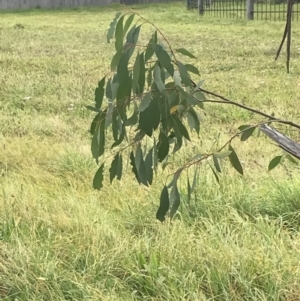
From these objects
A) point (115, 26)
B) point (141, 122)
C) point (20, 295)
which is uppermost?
point (115, 26)

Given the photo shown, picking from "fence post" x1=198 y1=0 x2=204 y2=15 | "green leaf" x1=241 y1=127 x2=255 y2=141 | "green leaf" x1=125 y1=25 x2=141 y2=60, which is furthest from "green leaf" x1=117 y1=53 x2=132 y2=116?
"fence post" x1=198 y1=0 x2=204 y2=15

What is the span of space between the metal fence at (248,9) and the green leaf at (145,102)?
44.4 ft

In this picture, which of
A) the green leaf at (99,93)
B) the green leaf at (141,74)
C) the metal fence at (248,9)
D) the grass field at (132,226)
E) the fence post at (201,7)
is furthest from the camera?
the fence post at (201,7)

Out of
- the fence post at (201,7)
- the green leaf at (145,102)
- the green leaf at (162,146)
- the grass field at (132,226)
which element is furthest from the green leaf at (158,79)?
the fence post at (201,7)

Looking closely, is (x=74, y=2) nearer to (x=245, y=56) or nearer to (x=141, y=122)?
(x=245, y=56)

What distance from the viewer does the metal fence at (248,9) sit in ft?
48.5

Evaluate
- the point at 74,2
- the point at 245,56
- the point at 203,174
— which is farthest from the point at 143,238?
the point at 74,2

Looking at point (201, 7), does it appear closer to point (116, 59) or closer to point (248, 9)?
point (248, 9)

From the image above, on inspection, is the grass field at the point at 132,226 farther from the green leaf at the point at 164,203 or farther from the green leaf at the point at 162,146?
the green leaf at the point at 162,146

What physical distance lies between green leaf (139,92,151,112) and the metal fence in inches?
533

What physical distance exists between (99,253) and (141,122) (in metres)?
1.03

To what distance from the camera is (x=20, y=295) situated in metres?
1.87

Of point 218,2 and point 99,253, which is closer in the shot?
point 99,253

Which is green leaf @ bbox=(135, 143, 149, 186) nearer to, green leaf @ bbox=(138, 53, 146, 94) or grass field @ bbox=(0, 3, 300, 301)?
green leaf @ bbox=(138, 53, 146, 94)
